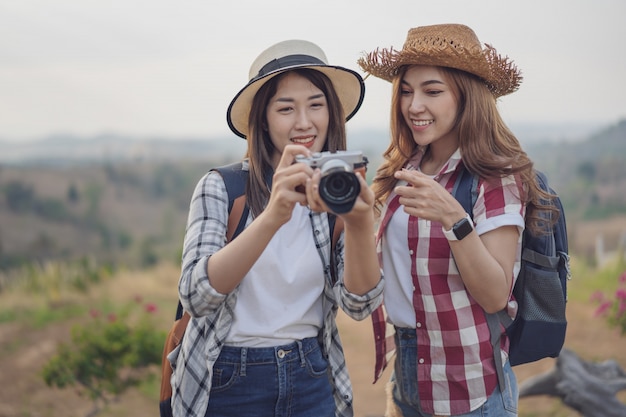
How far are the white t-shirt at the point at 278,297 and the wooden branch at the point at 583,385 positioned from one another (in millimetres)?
3036

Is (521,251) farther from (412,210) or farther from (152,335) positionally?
(152,335)

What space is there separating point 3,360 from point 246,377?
5.44 m

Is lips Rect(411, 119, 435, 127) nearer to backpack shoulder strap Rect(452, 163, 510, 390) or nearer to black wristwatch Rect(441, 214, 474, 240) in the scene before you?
backpack shoulder strap Rect(452, 163, 510, 390)

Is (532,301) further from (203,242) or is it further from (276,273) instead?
(203,242)

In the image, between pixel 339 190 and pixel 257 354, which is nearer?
pixel 339 190

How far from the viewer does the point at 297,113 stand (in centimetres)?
228

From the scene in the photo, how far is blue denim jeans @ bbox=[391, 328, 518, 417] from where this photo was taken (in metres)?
2.38

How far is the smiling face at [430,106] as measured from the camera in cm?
248

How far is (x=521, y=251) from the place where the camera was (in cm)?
246

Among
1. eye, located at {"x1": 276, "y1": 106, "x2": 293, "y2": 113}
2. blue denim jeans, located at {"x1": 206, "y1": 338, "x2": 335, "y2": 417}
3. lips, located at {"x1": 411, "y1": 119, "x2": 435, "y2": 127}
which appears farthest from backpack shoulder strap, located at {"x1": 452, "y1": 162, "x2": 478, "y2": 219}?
blue denim jeans, located at {"x1": 206, "y1": 338, "x2": 335, "y2": 417}

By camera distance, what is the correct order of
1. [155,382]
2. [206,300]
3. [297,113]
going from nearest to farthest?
[206,300] → [297,113] → [155,382]

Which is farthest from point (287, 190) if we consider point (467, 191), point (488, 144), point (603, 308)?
point (603, 308)

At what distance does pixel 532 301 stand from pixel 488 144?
616 mm

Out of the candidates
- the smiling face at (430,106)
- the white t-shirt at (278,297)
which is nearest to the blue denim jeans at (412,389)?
the white t-shirt at (278,297)
